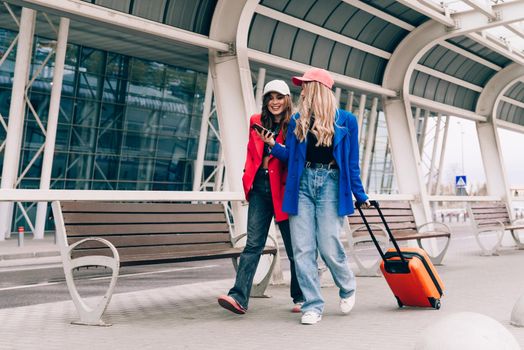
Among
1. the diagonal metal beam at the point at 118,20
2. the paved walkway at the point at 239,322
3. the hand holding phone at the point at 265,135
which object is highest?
the diagonal metal beam at the point at 118,20

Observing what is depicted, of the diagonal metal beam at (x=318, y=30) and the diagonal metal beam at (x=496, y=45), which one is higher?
the diagonal metal beam at (x=496, y=45)

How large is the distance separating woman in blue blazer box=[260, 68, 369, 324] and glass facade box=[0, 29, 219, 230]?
23.7 meters

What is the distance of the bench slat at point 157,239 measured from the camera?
590 centimetres

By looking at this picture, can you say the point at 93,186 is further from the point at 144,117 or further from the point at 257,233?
the point at 257,233

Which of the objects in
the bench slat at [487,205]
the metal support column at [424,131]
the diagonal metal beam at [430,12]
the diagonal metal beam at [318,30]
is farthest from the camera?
the metal support column at [424,131]

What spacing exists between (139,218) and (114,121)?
2613 cm

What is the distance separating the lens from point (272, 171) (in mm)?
6105

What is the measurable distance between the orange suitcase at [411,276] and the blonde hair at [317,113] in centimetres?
80

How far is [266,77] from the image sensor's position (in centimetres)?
3325

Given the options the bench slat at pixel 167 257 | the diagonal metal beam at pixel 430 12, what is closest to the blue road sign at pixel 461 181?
the diagonal metal beam at pixel 430 12

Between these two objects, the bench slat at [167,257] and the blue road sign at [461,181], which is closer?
the bench slat at [167,257]

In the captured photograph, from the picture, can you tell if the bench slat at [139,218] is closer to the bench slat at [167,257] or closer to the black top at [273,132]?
the bench slat at [167,257]

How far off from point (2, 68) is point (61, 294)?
66.3ft

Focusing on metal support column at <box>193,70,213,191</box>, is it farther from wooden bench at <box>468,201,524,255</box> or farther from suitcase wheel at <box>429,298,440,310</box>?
suitcase wheel at <box>429,298,440,310</box>
